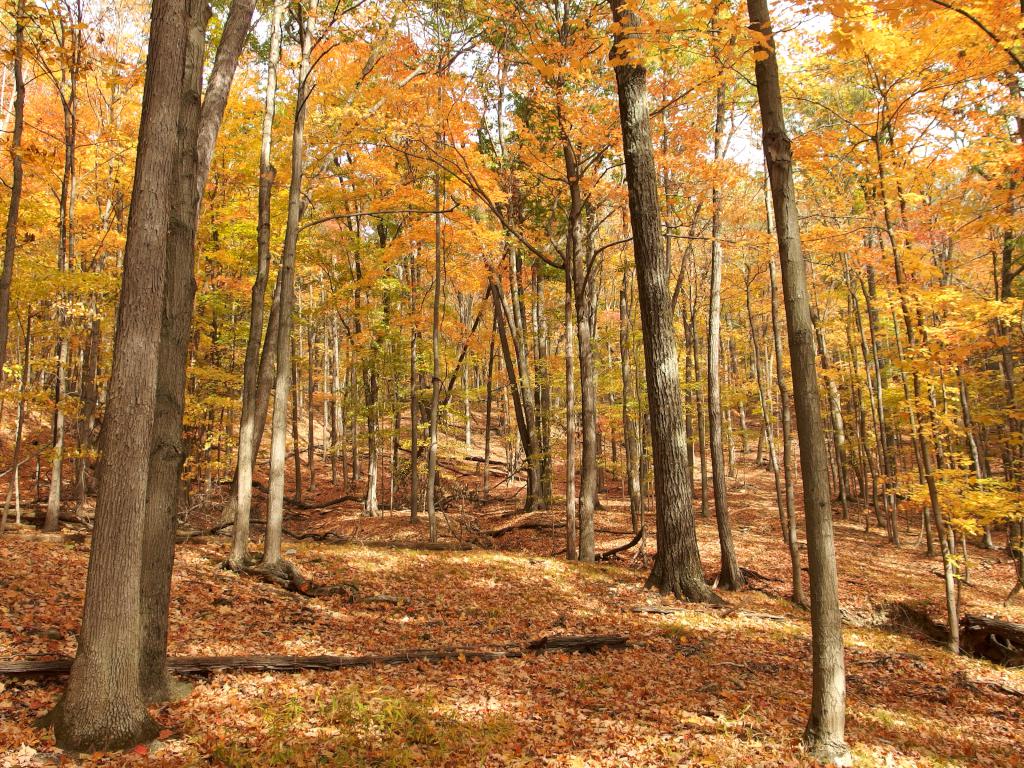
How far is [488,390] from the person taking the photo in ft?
→ 60.8

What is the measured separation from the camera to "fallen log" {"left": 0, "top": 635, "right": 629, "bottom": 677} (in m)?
4.25

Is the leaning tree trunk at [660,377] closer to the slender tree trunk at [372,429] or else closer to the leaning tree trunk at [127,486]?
the leaning tree trunk at [127,486]

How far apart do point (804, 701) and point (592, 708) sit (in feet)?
6.42

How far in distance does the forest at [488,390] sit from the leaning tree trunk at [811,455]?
26mm

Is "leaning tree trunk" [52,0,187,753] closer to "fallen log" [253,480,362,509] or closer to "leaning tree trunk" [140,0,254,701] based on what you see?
"leaning tree trunk" [140,0,254,701]

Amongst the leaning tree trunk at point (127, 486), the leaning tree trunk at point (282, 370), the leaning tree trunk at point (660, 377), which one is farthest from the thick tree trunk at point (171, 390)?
the leaning tree trunk at point (660, 377)

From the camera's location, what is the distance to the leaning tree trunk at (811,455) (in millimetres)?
3924

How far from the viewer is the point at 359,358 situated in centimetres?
1614

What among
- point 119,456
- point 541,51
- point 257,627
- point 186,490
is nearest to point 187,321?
point 119,456

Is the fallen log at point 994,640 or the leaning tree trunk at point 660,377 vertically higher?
the leaning tree trunk at point 660,377

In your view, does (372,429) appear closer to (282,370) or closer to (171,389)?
(282,370)

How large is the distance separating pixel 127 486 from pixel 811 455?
14.6 feet

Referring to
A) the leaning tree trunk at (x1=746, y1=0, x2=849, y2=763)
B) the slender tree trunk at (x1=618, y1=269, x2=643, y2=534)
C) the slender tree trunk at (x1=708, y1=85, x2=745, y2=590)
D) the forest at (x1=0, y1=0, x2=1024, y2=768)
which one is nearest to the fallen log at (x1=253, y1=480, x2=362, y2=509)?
the forest at (x1=0, y1=0, x2=1024, y2=768)

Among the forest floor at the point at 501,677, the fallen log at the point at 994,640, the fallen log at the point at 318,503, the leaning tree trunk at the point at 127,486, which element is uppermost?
the leaning tree trunk at the point at 127,486
